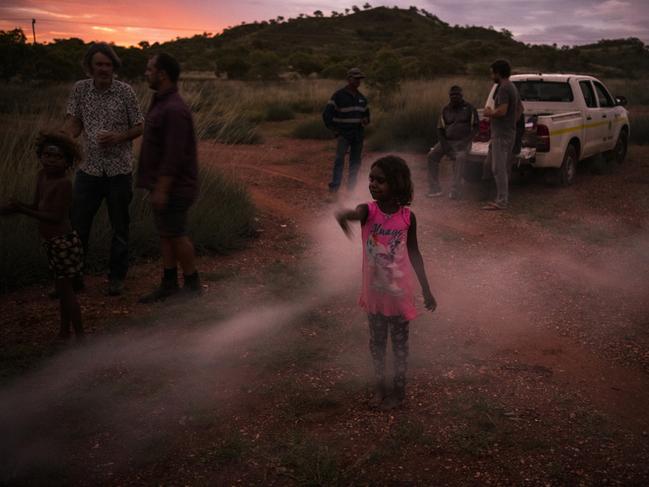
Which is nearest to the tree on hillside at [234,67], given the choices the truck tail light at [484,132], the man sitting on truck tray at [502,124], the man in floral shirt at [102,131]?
the truck tail light at [484,132]

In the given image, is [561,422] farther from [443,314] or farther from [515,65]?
[515,65]

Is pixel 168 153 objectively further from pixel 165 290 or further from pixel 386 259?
pixel 386 259

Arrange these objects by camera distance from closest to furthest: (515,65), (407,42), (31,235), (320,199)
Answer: (31,235) < (320,199) < (515,65) < (407,42)

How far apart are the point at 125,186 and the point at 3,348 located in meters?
1.57

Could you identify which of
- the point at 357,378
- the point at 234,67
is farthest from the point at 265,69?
the point at 357,378

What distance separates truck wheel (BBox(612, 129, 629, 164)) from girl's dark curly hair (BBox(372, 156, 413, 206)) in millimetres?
10275

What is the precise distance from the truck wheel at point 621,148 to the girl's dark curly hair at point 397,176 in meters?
10.3

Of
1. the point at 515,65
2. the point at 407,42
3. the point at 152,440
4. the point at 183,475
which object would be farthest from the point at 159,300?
the point at 407,42

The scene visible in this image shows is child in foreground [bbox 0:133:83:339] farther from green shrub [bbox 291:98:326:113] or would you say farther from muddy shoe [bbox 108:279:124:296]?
green shrub [bbox 291:98:326:113]

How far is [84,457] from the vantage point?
10.5 ft

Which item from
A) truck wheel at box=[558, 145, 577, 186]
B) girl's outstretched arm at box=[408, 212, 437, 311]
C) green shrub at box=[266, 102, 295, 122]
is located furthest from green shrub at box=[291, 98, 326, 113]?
girl's outstretched arm at box=[408, 212, 437, 311]

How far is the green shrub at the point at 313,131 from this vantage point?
16.5 metres

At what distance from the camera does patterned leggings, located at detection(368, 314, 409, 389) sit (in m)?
3.56

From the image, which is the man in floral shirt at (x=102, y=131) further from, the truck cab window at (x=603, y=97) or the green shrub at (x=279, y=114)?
the green shrub at (x=279, y=114)
